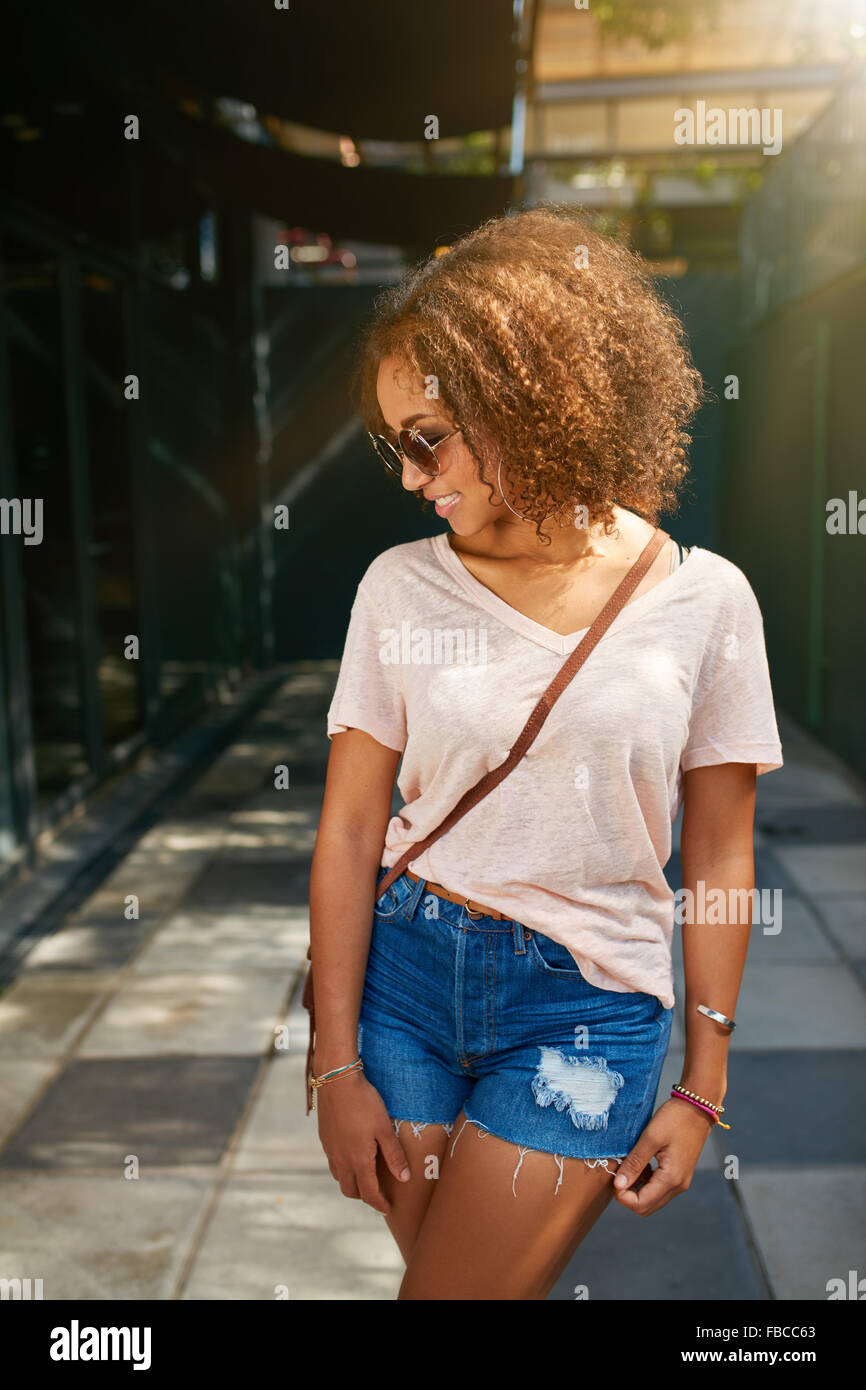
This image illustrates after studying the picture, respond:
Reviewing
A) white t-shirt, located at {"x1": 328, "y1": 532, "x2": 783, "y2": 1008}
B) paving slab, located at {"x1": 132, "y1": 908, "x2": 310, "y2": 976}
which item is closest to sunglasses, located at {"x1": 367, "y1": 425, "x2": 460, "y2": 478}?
white t-shirt, located at {"x1": 328, "y1": 532, "x2": 783, "y2": 1008}

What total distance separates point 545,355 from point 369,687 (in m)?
0.51

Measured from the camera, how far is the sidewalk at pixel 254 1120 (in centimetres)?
279

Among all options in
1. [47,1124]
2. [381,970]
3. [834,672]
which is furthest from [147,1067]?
[834,672]

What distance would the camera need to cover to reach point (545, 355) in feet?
5.25

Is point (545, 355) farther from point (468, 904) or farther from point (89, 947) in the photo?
point (89, 947)

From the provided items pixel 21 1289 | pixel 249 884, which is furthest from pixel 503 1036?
pixel 249 884

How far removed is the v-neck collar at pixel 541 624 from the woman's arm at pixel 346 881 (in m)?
0.26

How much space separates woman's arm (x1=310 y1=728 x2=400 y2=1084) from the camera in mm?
1701

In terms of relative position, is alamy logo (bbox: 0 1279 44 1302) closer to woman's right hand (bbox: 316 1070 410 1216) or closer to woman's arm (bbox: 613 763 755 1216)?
woman's right hand (bbox: 316 1070 410 1216)

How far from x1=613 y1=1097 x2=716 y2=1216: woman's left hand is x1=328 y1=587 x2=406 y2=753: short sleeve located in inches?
24.9

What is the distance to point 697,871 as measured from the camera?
1.68 metres

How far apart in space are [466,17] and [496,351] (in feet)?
13.0

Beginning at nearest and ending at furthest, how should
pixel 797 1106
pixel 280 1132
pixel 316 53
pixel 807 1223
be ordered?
pixel 807 1223 → pixel 280 1132 → pixel 797 1106 → pixel 316 53
